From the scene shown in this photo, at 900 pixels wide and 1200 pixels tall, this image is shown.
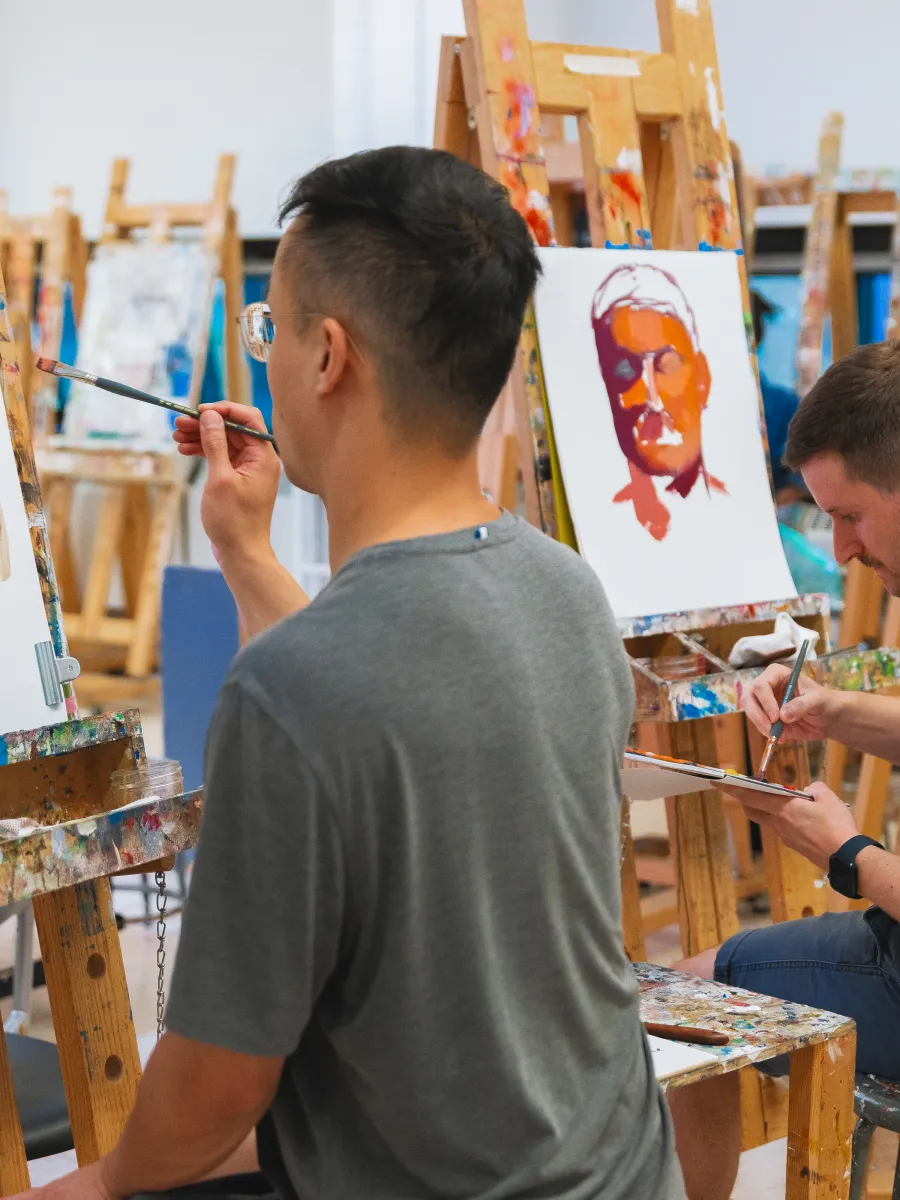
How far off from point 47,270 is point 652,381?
4346 millimetres

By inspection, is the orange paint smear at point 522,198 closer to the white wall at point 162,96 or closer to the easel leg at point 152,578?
the easel leg at point 152,578

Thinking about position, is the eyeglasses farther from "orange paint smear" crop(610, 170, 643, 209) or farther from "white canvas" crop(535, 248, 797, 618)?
"orange paint smear" crop(610, 170, 643, 209)

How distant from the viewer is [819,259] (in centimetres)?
433

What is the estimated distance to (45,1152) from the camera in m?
1.87

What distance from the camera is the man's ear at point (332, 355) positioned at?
3.42 feet

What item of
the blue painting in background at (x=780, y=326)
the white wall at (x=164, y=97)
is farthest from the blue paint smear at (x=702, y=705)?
the white wall at (x=164, y=97)

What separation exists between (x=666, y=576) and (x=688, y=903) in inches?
20.2

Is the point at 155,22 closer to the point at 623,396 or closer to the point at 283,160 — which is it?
the point at 283,160

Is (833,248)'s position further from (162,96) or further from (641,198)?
(162,96)

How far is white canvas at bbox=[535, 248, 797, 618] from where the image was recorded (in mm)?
2201

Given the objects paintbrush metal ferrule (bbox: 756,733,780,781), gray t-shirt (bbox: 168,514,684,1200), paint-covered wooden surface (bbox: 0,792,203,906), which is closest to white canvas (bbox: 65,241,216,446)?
paintbrush metal ferrule (bbox: 756,733,780,781)

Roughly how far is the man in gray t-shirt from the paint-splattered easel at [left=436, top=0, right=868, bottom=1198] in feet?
3.16

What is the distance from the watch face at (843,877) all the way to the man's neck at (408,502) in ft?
2.75

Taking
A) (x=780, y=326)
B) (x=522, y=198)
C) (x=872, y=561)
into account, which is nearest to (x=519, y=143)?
(x=522, y=198)
